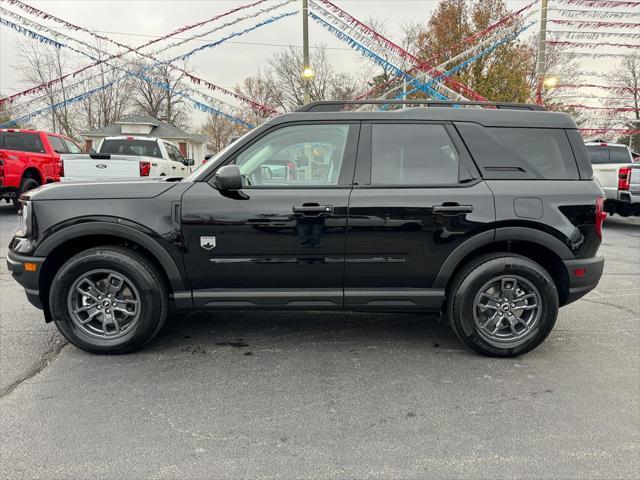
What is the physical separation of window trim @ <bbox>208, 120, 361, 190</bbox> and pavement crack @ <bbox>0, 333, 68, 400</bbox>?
1843mm

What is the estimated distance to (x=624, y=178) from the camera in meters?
9.99

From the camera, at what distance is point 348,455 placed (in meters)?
2.31

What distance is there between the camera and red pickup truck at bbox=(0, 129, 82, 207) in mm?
10727

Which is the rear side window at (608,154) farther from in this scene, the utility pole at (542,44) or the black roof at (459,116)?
the black roof at (459,116)

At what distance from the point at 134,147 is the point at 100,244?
11458mm

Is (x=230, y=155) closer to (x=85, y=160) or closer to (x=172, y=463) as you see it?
(x=172, y=463)

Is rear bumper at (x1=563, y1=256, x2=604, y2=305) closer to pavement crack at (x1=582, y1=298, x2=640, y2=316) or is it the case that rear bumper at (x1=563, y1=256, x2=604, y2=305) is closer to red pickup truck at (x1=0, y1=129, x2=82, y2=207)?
pavement crack at (x1=582, y1=298, x2=640, y2=316)

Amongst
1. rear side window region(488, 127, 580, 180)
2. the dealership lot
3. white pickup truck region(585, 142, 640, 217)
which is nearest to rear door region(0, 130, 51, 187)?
the dealership lot

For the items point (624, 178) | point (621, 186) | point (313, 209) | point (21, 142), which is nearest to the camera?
point (313, 209)

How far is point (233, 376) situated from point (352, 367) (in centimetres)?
88

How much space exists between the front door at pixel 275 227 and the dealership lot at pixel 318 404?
1.81ft

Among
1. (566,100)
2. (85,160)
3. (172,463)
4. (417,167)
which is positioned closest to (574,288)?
(417,167)

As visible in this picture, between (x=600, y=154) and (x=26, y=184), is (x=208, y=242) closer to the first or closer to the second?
(x=26, y=184)

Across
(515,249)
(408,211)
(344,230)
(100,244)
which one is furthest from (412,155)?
(100,244)
